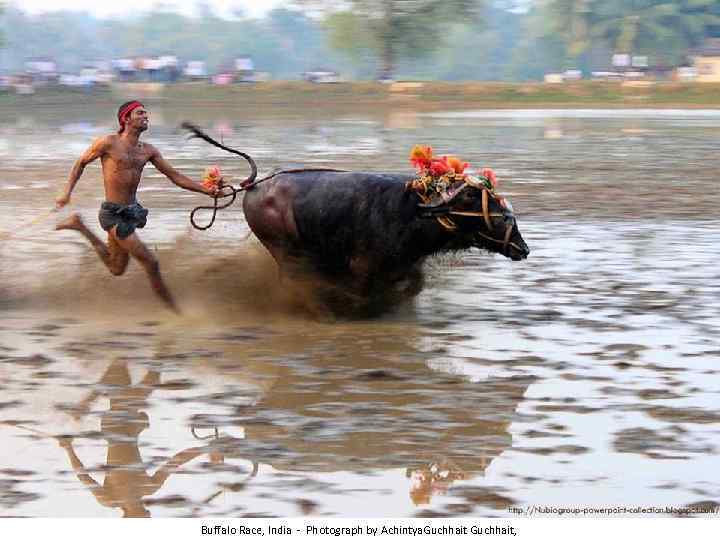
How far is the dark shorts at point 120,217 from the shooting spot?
30.9ft

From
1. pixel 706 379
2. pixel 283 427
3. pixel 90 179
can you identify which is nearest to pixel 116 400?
pixel 283 427

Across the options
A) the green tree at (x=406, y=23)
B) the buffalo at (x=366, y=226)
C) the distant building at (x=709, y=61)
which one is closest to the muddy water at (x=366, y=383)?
the buffalo at (x=366, y=226)

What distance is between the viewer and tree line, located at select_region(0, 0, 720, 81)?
67062 mm

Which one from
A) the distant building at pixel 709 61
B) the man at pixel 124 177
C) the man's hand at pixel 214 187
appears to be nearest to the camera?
the man at pixel 124 177

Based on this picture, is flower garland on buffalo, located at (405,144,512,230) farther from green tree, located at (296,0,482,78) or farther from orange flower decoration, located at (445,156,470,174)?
green tree, located at (296,0,482,78)

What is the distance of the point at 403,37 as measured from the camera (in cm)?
6656

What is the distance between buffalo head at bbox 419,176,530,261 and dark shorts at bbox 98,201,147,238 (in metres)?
1.82

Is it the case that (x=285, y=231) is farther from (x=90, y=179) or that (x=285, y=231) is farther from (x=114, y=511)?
(x=90, y=179)

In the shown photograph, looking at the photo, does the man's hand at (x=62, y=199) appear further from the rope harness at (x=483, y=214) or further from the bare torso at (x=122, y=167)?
the rope harness at (x=483, y=214)

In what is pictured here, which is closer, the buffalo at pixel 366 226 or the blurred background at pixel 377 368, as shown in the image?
the blurred background at pixel 377 368

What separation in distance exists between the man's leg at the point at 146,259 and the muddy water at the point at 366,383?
0.61 feet

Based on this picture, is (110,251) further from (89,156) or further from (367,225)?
(367,225)

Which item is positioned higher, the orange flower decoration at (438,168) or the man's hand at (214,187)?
the orange flower decoration at (438,168)

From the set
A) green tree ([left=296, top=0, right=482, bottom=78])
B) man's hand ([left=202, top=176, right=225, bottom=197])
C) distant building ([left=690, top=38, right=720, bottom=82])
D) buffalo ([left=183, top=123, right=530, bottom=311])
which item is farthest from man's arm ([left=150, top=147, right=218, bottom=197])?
distant building ([left=690, top=38, right=720, bottom=82])
